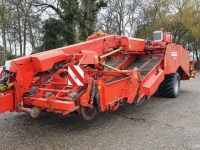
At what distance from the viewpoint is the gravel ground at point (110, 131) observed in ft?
13.5

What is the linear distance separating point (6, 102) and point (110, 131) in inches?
80.1

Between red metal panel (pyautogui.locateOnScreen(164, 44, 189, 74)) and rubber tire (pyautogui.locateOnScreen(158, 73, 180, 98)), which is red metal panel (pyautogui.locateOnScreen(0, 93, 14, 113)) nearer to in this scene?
red metal panel (pyautogui.locateOnScreen(164, 44, 189, 74))

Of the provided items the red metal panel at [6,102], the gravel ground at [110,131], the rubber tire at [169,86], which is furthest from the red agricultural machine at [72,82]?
the rubber tire at [169,86]

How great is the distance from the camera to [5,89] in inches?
166

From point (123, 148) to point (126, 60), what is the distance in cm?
411

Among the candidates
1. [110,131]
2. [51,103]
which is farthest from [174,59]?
[51,103]

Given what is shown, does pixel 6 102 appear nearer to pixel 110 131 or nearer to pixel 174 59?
pixel 110 131

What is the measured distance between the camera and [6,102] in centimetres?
418

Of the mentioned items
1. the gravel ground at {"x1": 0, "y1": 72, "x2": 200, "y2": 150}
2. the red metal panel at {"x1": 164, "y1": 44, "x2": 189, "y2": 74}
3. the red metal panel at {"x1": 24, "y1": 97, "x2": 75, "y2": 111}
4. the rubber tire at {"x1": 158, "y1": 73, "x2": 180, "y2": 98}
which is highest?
the red metal panel at {"x1": 164, "y1": 44, "x2": 189, "y2": 74}

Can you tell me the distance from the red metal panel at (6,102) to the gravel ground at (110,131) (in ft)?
2.00

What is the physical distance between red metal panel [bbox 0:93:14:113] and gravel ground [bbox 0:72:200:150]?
609 mm

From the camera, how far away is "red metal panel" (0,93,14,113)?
411cm

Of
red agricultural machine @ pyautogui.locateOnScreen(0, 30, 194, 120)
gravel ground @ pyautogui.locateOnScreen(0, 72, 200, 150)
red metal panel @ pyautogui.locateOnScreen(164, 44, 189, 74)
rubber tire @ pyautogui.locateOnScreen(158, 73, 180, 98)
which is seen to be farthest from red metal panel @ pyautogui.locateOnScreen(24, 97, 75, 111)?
rubber tire @ pyautogui.locateOnScreen(158, 73, 180, 98)

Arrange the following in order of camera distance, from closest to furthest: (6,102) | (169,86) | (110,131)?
(6,102), (110,131), (169,86)
